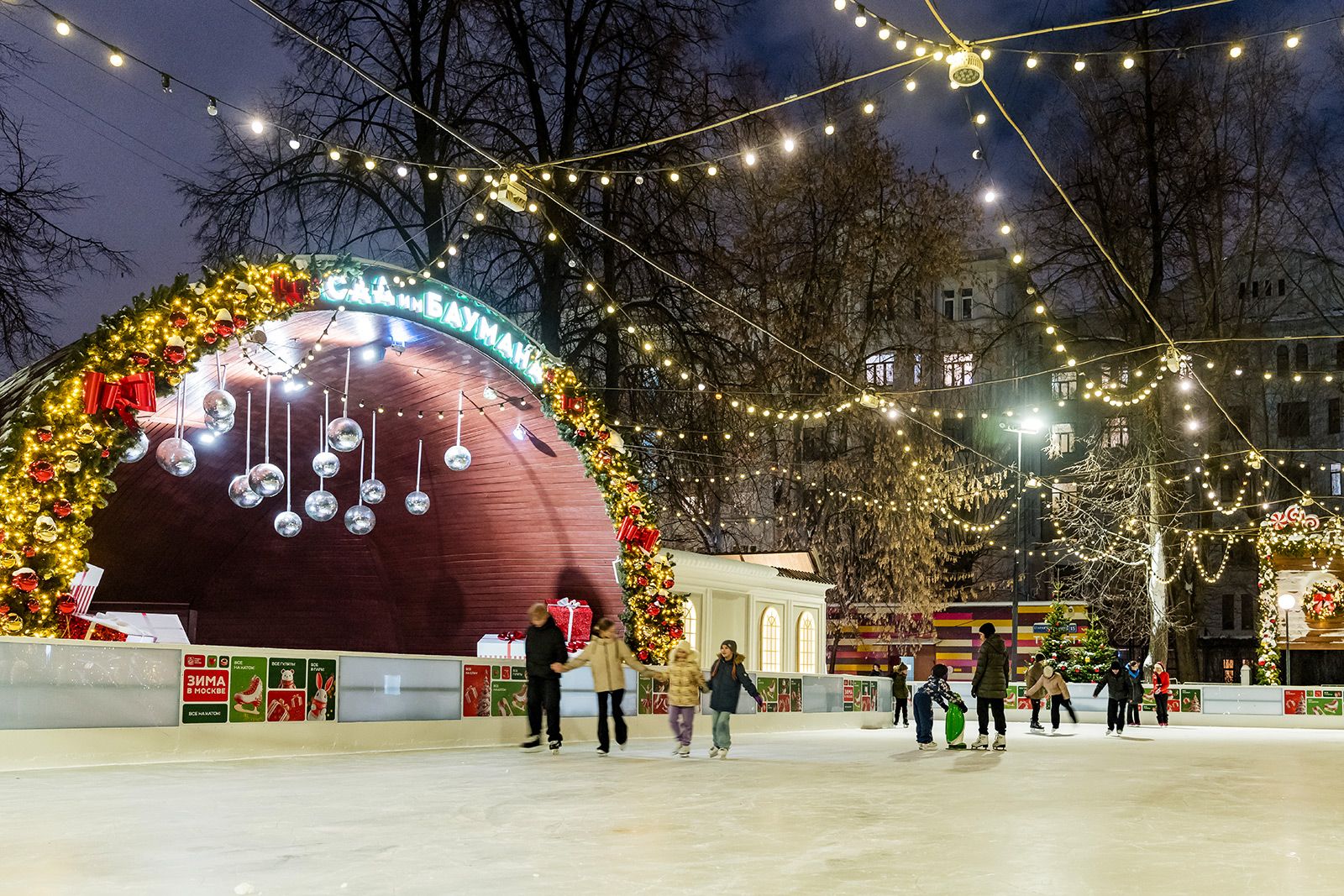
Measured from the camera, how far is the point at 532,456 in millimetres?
18891

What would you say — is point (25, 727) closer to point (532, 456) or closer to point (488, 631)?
point (532, 456)

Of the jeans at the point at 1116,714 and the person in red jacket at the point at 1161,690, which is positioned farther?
the person in red jacket at the point at 1161,690

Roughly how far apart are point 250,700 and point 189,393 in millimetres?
4616

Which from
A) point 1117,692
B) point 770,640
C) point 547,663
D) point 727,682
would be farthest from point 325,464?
point 1117,692

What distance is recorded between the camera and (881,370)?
39969 mm

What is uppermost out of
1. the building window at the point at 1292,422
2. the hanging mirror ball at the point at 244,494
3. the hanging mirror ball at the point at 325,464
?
the building window at the point at 1292,422

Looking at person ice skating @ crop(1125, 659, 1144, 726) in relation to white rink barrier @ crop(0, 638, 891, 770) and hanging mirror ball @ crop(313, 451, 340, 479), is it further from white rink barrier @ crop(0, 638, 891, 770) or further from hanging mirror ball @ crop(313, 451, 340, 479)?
hanging mirror ball @ crop(313, 451, 340, 479)

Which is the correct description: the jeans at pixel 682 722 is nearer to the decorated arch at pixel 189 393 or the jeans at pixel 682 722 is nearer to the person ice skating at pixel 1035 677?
the decorated arch at pixel 189 393

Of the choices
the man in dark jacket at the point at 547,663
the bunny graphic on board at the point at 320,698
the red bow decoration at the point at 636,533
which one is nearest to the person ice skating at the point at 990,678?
the red bow decoration at the point at 636,533

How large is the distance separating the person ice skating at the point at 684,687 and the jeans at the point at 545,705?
4.63ft

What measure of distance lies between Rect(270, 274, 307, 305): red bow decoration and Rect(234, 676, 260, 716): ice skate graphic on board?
393 centimetres

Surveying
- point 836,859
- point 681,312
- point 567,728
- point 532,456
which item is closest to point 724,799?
point 836,859

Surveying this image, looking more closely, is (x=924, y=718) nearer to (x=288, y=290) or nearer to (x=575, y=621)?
(x=575, y=621)

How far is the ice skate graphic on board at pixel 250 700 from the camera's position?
13625 mm
